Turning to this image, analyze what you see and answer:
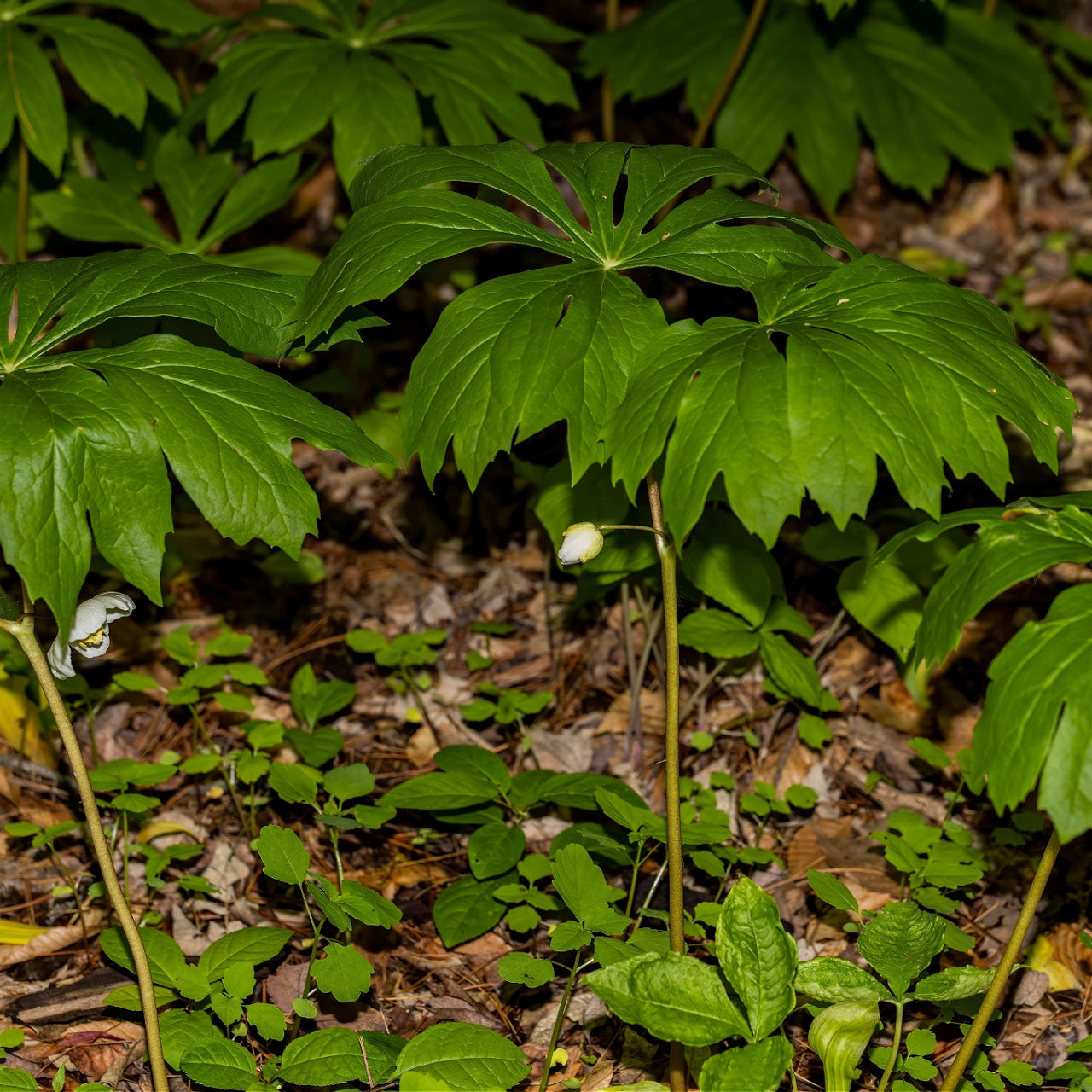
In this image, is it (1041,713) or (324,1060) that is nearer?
(1041,713)

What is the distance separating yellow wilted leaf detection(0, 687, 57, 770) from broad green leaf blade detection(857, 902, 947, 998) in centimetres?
169

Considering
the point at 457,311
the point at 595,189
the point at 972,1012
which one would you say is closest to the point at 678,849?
the point at 972,1012

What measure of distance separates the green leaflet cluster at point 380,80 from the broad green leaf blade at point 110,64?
129 millimetres

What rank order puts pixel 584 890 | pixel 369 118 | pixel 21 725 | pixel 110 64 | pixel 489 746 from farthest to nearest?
1. pixel 110 64
2. pixel 369 118
3. pixel 489 746
4. pixel 21 725
5. pixel 584 890

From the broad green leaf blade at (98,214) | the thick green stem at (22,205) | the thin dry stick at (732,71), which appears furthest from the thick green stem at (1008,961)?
the thick green stem at (22,205)

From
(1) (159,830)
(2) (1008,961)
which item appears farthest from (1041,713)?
(1) (159,830)

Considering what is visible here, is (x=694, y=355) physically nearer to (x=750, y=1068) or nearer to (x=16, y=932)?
(x=750, y=1068)

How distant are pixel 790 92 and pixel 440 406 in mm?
2297

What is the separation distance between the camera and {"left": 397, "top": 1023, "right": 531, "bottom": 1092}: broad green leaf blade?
1.51 metres

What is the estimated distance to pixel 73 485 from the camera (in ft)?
4.57

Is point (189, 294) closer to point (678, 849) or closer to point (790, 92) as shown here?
point (678, 849)

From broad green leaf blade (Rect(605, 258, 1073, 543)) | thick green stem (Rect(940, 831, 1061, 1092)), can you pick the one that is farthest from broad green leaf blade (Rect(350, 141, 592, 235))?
thick green stem (Rect(940, 831, 1061, 1092))

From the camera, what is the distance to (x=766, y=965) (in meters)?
1.41

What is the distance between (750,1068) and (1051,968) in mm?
874
